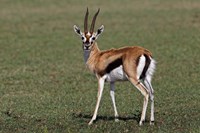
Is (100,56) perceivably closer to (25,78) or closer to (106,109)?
(106,109)

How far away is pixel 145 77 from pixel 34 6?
28707 mm

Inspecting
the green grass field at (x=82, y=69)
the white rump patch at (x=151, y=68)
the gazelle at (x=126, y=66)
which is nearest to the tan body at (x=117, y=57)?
the gazelle at (x=126, y=66)

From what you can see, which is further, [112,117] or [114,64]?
[112,117]

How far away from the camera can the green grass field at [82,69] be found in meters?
10.9

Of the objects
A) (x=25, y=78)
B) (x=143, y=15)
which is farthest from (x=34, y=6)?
(x=25, y=78)

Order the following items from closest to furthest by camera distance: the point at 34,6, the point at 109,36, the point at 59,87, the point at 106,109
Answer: the point at 106,109
the point at 59,87
the point at 109,36
the point at 34,6

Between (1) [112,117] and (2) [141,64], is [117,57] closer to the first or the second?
(2) [141,64]

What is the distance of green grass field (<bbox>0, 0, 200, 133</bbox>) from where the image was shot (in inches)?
428

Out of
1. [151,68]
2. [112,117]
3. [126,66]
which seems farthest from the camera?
[112,117]

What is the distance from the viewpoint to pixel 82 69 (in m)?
18.1

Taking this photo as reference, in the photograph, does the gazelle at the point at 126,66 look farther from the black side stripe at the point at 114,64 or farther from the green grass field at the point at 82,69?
the green grass field at the point at 82,69

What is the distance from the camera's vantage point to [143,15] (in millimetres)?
33375

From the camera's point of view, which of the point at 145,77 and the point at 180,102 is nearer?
the point at 145,77

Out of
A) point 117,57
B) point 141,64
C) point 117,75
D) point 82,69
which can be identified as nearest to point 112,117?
A: point 117,75
